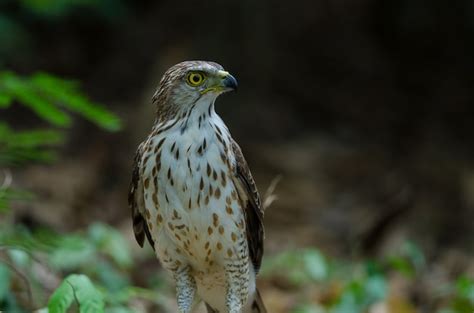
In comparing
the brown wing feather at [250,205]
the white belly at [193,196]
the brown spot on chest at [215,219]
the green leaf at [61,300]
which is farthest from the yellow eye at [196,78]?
the green leaf at [61,300]

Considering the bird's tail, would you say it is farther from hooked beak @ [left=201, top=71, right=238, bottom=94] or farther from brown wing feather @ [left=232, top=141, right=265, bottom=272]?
hooked beak @ [left=201, top=71, right=238, bottom=94]

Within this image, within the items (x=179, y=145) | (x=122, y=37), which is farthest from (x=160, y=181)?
(x=122, y=37)

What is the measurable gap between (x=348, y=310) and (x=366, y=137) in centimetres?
545

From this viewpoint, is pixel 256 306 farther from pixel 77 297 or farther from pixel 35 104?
pixel 35 104

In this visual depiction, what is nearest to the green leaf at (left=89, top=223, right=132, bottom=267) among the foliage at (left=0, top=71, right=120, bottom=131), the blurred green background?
the foliage at (left=0, top=71, right=120, bottom=131)

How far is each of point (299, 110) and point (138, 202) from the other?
22.6ft

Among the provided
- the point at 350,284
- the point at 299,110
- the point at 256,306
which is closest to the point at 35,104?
the point at 256,306

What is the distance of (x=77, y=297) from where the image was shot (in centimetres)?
408

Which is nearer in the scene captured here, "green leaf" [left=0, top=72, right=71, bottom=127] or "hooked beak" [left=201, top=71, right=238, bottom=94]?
"hooked beak" [left=201, top=71, right=238, bottom=94]

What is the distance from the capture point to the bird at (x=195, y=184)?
172 inches

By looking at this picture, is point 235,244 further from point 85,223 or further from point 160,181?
point 85,223

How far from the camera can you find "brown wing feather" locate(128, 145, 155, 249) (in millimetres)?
4605

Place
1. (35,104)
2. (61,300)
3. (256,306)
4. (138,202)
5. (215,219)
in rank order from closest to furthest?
(61,300)
(215,219)
(138,202)
(35,104)
(256,306)

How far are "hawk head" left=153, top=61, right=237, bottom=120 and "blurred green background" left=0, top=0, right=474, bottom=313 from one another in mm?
4661
